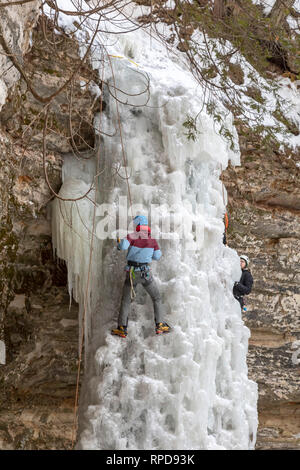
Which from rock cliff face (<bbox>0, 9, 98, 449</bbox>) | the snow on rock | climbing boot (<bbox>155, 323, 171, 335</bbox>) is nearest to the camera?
Answer: the snow on rock

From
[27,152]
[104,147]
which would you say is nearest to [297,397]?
[104,147]

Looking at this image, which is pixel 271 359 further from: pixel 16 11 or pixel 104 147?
pixel 16 11

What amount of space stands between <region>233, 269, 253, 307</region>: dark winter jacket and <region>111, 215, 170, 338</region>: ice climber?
1.17 m

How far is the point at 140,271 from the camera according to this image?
4.39 metres

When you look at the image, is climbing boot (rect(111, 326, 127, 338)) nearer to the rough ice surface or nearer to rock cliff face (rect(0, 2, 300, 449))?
the rough ice surface

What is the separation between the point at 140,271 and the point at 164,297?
393 millimetres

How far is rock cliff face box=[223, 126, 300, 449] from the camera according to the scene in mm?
6367

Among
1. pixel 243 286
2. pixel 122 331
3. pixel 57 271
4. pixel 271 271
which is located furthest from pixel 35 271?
pixel 271 271

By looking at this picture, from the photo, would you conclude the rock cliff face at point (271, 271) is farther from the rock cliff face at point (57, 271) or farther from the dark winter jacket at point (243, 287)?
the dark winter jacket at point (243, 287)

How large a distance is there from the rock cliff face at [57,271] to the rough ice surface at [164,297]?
424 millimetres

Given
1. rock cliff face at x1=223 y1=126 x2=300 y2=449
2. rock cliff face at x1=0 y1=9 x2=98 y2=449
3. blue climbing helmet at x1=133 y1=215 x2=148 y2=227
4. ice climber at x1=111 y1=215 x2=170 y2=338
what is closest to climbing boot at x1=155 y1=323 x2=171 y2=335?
ice climber at x1=111 y1=215 x2=170 y2=338

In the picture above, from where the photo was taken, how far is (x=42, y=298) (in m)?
5.93
